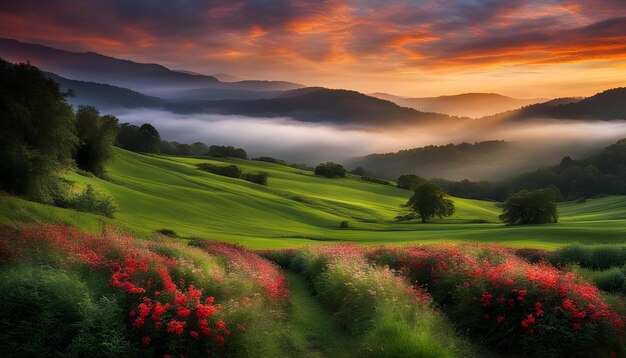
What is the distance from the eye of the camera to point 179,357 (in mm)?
10086

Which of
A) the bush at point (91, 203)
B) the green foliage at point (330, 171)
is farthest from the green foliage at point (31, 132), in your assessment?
the green foliage at point (330, 171)

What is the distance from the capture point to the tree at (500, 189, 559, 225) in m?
64.6

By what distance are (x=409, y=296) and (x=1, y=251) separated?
41.3 ft

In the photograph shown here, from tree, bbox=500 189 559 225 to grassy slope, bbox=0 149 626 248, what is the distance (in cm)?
393

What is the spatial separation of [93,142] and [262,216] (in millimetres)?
25701

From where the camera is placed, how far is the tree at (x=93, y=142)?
2420 inches

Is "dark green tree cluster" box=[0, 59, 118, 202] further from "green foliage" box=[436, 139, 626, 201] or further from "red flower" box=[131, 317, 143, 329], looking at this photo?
"green foliage" box=[436, 139, 626, 201]

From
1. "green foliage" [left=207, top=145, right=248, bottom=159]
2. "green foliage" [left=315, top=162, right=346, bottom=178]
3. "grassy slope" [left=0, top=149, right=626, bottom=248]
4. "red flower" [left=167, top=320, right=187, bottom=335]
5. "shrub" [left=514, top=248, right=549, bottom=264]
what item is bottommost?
"grassy slope" [left=0, top=149, right=626, bottom=248]

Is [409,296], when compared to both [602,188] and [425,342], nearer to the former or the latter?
[425,342]

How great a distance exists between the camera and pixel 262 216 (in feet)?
216

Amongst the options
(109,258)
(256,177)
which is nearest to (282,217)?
(256,177)

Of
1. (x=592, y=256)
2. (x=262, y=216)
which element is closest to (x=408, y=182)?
(x=262, y=216)

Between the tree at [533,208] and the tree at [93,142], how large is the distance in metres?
59.8

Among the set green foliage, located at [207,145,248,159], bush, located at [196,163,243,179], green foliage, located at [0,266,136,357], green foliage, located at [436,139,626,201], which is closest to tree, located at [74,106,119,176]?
bush, located at [196,163,243,179]
